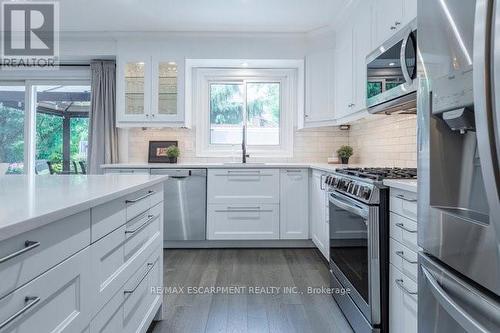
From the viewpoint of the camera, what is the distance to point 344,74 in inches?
128

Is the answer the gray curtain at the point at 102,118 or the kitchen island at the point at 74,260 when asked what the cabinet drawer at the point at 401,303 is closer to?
the kitchen island at the point at 74,260

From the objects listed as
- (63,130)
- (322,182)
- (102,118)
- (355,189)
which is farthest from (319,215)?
(63,130)

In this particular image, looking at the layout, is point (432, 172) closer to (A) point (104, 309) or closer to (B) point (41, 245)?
(B) point (41, 245)

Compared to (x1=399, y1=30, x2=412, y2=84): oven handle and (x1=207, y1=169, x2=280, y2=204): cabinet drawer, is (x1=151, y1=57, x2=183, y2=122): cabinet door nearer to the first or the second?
(x1=207, y1=169, x2=280, y2=204): cabinet drawer

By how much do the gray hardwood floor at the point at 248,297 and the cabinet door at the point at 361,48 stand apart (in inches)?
63.2

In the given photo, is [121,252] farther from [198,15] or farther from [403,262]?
[198,15]

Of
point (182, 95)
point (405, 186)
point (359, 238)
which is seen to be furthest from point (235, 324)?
point (182, 95)

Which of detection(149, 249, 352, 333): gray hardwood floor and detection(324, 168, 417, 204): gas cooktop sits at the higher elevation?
detection(324, 168, 417, 204): gas cooktop

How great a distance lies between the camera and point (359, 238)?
1.82 m

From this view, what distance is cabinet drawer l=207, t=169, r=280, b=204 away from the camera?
3.46 m

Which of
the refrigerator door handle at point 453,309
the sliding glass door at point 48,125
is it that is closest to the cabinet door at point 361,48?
the refrigerator door handle at point 453,309

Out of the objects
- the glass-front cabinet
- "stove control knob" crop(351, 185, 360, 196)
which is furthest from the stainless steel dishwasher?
"stove control knob" crop(351, 185, 360, 196)

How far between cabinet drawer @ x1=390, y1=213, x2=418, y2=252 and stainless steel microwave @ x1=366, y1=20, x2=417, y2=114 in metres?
0.77

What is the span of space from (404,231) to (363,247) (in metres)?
0.36
